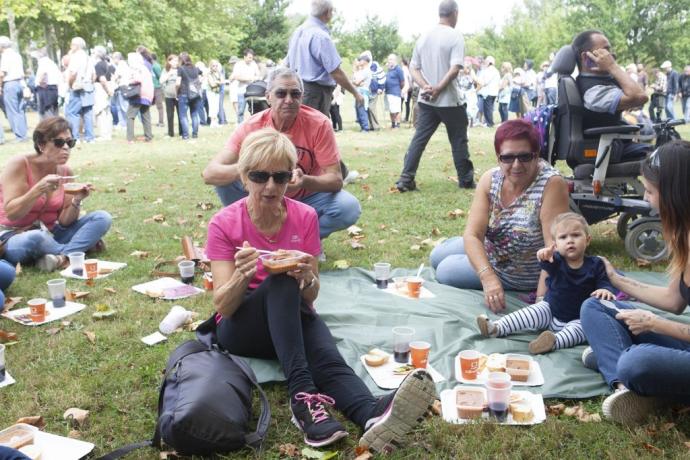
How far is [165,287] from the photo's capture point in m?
5.32

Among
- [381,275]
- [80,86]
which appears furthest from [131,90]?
[381,275]

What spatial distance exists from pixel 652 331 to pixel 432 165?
837 cm

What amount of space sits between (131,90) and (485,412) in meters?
13.6

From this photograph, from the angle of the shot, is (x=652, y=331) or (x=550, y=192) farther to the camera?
(x=550, y=192)

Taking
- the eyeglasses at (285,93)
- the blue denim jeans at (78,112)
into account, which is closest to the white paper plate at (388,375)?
the eyeglasses at (285,93)

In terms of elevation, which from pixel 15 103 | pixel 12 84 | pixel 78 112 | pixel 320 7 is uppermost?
pixel 320 7

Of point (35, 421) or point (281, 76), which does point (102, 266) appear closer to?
point (281, 76)

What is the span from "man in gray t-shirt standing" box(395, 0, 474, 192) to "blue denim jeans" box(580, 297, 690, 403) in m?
5.56

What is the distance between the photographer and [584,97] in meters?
5.95

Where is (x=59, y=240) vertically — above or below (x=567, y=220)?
below

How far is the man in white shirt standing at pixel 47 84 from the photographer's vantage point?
1470cm

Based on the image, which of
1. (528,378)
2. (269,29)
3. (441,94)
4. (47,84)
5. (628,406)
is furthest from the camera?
(269,29)

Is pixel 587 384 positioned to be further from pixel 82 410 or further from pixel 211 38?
pixel 211 38

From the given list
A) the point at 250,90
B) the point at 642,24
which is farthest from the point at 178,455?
the point at 642,24
